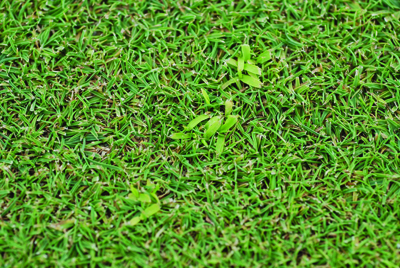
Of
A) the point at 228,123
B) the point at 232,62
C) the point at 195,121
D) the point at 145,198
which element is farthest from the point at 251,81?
the point at 145,198

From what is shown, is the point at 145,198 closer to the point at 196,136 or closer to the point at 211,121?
the point at 196,136

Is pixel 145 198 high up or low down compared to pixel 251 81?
down

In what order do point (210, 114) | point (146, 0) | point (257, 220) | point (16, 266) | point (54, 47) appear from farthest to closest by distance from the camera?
point (146, 0) → point (54, 47) → point (210, 114) → point (257, 220) → point (16, 266)

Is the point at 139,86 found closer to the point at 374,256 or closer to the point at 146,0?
the point at 146,0

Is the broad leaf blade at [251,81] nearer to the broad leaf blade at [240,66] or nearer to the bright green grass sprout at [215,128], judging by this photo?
the broad leaf blade at [240,66]

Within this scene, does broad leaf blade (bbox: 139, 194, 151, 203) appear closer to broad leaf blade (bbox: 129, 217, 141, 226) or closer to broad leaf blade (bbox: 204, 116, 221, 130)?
broad leaf blade (bbox: 129, 217, 141, 226)

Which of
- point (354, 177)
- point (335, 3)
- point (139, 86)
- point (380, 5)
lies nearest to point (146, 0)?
point (139, 86)

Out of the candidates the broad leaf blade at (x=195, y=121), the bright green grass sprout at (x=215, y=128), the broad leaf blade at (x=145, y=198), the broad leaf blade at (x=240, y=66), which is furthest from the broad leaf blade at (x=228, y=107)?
the broad leaf blade at (x=145, y=198)
